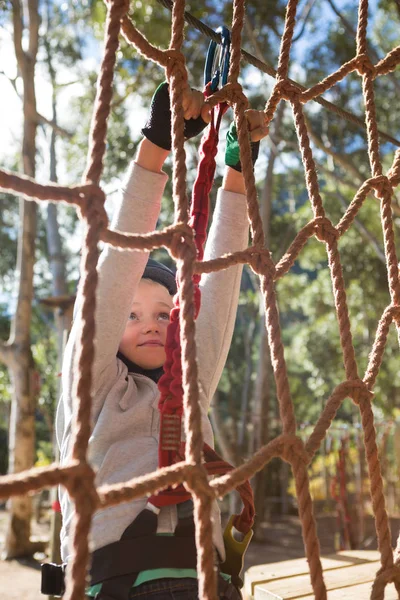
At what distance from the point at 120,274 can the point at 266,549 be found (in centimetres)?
479

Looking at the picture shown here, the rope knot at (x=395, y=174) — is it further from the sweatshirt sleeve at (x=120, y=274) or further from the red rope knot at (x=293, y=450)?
the red rope knot at (x=293, y=450)

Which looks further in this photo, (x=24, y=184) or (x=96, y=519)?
(x=96, y=519)

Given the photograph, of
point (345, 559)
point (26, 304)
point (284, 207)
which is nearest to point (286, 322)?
point (284, 207)

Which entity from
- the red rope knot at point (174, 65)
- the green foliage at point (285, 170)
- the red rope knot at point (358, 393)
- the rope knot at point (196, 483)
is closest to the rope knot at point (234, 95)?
the red rope knot at point (174, 65)

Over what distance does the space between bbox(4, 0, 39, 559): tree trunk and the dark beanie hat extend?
331cm

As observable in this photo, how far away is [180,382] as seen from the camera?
0.78 meters

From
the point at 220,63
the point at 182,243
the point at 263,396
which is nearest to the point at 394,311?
the point at 182,243

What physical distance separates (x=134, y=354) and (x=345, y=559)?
1.02 meters

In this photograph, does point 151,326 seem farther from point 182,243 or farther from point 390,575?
point 390,575

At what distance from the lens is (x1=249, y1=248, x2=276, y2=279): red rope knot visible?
760 mm

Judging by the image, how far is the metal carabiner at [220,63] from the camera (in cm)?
96

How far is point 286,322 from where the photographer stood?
13539 mm

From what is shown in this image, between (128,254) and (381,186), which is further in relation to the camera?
(381,186)

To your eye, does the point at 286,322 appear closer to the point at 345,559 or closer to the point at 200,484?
the point at 345,559
